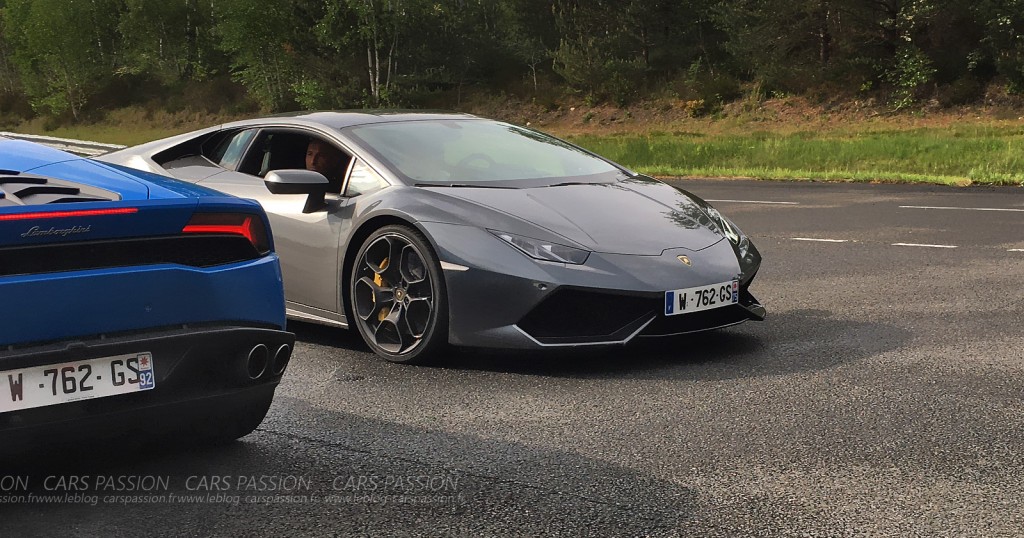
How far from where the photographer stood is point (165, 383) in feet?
11.5

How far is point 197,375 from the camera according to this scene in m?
3.59

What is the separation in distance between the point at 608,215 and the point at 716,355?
901 millimetres

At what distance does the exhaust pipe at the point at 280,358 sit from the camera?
3828 millimetres

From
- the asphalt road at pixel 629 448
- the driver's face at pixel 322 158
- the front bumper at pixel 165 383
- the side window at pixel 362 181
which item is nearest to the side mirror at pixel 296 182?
the side window at pixel 362 181

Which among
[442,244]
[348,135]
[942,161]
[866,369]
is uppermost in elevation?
[348,135]

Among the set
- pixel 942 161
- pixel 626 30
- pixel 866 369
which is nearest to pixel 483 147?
pixel 866 369

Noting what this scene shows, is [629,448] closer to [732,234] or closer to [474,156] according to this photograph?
[732,234]

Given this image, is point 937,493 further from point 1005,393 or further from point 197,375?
point 197,375

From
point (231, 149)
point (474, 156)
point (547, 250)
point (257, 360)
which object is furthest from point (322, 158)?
point (257, 360)

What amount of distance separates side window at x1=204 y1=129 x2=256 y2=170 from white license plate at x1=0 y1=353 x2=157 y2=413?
131 inches

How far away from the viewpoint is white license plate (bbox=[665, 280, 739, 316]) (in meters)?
5.19

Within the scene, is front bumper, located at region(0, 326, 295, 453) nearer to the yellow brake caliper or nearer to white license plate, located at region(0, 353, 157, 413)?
white license plate, located at region(0, 353, 157, 413)

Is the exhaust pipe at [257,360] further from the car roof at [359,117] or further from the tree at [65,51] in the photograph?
the tree at [65,51]

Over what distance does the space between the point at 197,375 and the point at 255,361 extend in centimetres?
22
